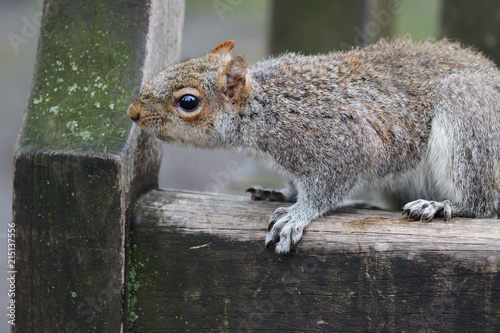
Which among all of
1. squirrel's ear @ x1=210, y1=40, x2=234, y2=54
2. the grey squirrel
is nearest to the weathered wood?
the grey squirrel

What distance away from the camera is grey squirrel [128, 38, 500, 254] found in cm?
246

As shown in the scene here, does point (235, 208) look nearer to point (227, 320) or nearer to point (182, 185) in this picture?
point (227, 320)

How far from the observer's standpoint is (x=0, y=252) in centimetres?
598

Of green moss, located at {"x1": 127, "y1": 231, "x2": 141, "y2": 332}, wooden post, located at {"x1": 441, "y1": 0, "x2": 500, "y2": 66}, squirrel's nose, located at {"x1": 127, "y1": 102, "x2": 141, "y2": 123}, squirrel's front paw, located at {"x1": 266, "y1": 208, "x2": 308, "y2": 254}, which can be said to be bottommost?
green moss, located at {"x1": 127, "y1": 231, "x2": 141, "y2": 332}

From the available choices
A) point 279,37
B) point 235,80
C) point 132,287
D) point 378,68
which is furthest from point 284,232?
point 279,37

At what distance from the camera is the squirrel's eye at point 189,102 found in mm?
2447

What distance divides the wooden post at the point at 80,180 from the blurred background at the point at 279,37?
62cm

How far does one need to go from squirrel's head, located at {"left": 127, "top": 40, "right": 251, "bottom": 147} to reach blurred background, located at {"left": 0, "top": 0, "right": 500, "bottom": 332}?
0.29 meters

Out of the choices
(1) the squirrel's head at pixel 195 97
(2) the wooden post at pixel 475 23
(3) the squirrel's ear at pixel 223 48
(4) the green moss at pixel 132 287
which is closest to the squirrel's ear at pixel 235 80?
(1) the squirrel's head at pixel 195 97

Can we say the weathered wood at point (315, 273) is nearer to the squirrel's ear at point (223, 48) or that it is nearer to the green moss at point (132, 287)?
the green moss at point (132, 287)

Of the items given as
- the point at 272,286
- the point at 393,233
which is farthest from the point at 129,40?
the point at 393,233

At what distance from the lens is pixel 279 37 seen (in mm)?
4230

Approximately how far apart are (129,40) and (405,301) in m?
1.44

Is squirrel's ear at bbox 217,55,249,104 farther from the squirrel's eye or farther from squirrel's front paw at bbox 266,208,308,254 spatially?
squirrel's front paw at bbox 266,208,308,254
